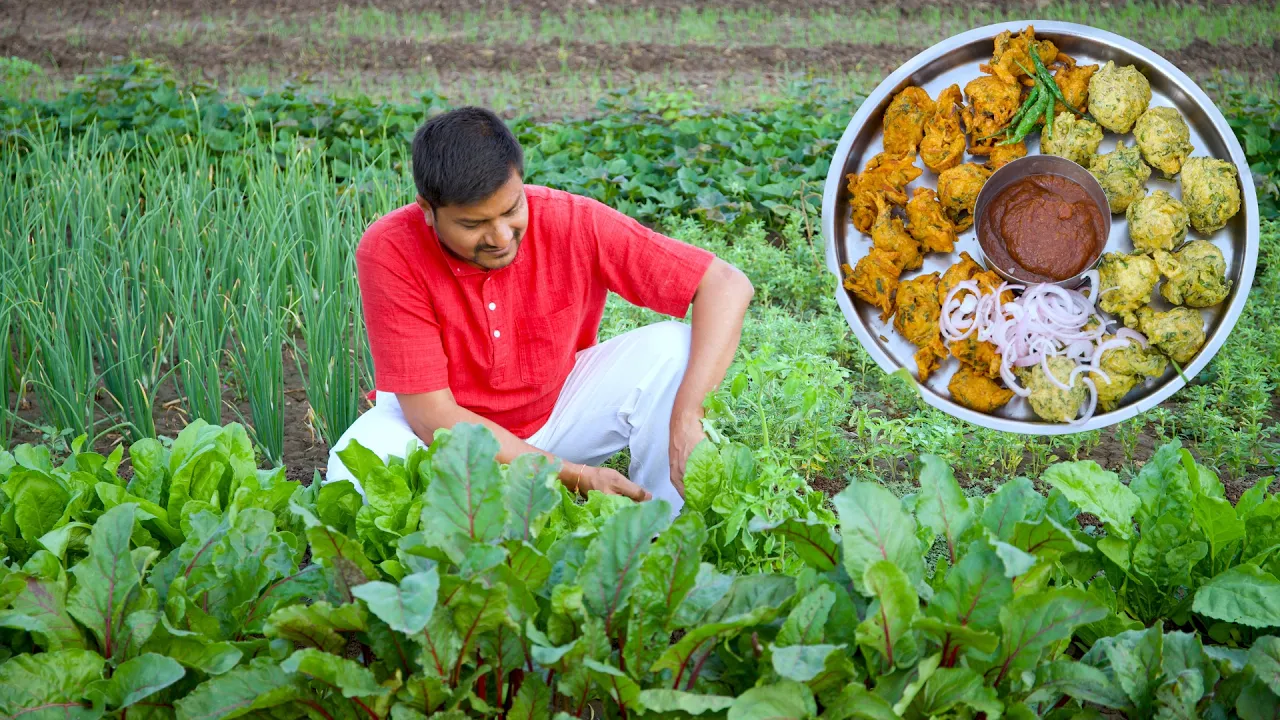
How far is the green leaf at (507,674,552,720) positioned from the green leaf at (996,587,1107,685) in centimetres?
59

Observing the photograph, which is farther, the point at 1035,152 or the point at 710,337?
the point at 1035,152

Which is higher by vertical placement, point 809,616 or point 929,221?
point 929,221

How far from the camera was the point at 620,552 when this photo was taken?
4.41ft

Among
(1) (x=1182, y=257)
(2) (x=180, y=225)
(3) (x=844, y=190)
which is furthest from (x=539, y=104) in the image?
(1) (x=1182, y=257)

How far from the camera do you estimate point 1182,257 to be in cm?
236

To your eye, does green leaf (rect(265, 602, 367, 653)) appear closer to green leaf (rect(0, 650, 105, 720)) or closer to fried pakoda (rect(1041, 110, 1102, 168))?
green leaf (rect(0, 650, 105, 720))

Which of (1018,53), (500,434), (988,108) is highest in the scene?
(1018,53)

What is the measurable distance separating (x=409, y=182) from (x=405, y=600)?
110 inches

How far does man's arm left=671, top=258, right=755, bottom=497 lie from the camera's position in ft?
7.53

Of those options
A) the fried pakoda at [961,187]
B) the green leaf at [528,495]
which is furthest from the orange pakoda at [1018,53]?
the green leaf at [528,495]

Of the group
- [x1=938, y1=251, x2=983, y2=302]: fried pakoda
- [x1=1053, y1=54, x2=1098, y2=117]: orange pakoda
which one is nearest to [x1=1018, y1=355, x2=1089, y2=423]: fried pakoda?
[x1=938, y1=251, x2=983, y2=302]: fried pakoda

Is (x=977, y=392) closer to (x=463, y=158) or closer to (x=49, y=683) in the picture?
(x=463, y=158)

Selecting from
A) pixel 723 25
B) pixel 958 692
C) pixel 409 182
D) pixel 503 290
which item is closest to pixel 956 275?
pixel 503 290

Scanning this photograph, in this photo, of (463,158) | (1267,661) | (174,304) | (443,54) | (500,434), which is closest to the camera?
(1267,661)
